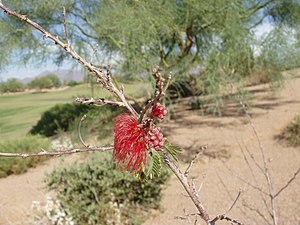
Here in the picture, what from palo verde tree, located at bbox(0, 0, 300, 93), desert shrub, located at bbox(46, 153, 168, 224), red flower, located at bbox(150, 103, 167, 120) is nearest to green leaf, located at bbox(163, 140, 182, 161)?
red flower, located at bbox(150, 103, 167, 120)

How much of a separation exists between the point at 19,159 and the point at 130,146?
6626 mm

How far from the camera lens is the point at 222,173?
16.6 ft

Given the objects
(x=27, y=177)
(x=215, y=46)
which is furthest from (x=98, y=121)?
(x=215, y=46)

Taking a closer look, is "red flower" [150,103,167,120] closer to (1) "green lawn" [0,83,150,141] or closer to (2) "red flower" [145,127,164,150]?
(2) "red flower" [145,127,164,150]

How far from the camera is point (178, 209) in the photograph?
3803mm

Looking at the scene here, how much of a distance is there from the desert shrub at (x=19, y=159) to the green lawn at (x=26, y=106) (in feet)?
5.10

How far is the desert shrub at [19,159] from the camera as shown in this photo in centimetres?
644

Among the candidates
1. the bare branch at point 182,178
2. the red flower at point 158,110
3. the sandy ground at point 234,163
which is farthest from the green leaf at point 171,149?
the sandy ground at point 234,163

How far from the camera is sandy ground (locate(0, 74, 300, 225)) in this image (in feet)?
12.2

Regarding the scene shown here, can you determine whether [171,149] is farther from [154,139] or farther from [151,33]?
[151,33]

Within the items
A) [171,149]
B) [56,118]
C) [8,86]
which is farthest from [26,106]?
[171,149]

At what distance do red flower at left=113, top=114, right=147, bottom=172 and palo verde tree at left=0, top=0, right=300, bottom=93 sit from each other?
479cm

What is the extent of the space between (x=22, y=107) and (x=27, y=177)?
18.8ft

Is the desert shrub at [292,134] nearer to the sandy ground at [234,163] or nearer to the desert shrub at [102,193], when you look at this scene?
the sandy ground at [234,163]
